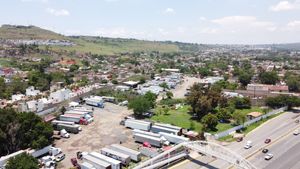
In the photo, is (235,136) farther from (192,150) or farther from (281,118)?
(281,118)

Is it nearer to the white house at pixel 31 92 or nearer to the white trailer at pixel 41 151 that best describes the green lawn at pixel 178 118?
the white trailer at pixel 41 151

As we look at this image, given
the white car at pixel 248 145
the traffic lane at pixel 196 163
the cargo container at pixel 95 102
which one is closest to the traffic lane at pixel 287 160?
the white car at pixel 248 145

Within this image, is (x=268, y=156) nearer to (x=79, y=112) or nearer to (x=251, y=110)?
(x=251, y=110)

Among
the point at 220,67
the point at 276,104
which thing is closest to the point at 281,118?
the point at 276,104

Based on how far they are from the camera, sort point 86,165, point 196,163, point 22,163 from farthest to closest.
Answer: point 196,163, point 86,165, point 22,163

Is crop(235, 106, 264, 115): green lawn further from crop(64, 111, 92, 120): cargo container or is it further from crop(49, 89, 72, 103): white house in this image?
crop(49, 89, 72, 103): white house

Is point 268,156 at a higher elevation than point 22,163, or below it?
below

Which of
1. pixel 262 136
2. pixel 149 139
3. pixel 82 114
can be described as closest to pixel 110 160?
pixel 149 139
